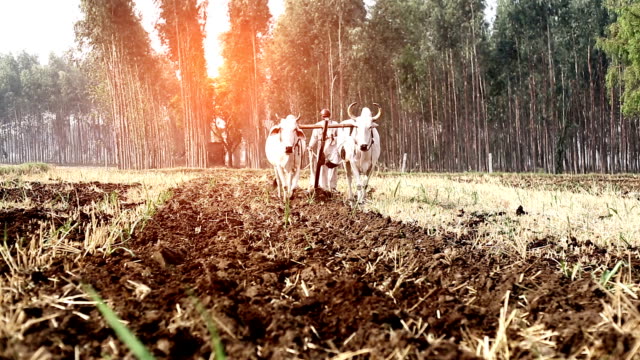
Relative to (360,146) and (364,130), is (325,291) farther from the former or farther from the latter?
(364,130)

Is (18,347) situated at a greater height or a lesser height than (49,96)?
lesser

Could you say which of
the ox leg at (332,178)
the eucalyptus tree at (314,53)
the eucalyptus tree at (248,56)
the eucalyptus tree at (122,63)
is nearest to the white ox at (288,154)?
the ox leg at (332,178)

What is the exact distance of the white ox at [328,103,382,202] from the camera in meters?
7.64

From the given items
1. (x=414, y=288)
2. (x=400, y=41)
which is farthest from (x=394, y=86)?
(x=414, y=288)

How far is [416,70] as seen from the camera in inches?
971

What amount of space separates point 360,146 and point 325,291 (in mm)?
5298

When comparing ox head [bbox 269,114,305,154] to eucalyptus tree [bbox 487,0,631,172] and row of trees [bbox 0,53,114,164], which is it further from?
row of trees [bbox 0,53,114,164]

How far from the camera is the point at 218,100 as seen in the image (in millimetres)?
39406

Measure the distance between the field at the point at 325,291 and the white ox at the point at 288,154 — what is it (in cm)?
280

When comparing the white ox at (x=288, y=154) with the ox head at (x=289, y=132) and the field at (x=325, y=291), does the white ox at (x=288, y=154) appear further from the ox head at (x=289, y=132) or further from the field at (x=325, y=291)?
the field at (x=325, y=291)

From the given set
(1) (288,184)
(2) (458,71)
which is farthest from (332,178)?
(2) (458,71)

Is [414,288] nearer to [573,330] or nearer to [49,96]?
[573,330]

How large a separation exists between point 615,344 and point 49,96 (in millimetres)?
56760

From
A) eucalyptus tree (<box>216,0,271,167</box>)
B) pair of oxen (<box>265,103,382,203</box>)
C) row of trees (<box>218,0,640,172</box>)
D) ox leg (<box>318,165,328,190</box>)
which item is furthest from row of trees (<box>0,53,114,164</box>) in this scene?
pair of oxen (<box>265,103,382,203</box>)
